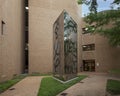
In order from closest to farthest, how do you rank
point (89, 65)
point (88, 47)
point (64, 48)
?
point (64, 48) < point (88, 47) < point (89, 65)

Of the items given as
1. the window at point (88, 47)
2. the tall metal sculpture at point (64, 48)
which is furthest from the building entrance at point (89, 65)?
the tall metal sculpture at point (64, 48)

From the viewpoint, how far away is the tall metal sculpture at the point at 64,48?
1022 inches

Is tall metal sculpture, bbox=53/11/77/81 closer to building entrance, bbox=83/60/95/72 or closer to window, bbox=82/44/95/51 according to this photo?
window, bbox=82/44/95/51

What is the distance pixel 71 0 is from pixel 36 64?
47.1ft

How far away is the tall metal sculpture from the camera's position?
26.0m

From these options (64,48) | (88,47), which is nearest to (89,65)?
(88,47)

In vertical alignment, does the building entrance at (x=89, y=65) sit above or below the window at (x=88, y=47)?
below

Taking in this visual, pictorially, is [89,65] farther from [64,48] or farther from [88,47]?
[64,48]

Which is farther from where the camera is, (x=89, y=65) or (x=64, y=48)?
(x=89, y=65)

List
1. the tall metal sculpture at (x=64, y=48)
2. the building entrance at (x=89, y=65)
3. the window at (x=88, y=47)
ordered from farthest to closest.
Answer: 1. the building entrance at (x=89, y=65)
2. the window at (x=88, y=47)
3. the tall metal sculpture at (x=64, y=48)

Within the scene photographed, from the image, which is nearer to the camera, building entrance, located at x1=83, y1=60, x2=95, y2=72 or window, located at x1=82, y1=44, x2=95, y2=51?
window, located at x1=82, y1=44, x2=95, y2=51

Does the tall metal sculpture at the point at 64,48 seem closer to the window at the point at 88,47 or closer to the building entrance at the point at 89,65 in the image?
the window at the point at 88,47

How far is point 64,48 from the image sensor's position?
26.3m

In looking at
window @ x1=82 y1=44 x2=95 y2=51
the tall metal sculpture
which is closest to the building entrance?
window @ x1=82 y1=44 x2=95 y2=51
